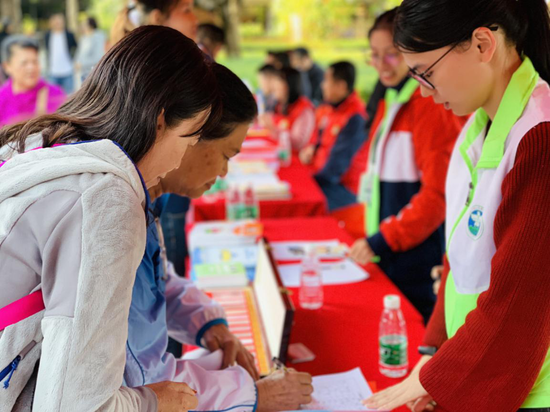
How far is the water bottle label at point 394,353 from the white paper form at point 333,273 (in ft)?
2.22

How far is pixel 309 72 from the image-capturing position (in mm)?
8938

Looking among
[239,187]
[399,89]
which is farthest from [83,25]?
[399,89]

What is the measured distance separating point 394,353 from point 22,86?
4.36 m

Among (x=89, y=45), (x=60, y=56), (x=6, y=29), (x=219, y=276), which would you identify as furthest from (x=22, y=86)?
(x=60, y=56)

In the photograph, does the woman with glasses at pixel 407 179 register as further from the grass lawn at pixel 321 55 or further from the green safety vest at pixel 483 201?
the grass lawn at pixel 321 55

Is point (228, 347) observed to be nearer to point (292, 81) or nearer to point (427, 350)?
point (427, 350)

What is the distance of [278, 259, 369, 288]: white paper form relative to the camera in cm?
222

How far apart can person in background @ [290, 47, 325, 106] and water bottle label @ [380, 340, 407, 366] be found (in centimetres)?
744

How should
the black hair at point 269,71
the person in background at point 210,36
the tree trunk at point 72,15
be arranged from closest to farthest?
the person in background at point 210,36 → the black hair at point 269,71 → the tree trunk at point 72,15

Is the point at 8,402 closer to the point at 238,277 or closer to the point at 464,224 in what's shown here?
the point at 464,224

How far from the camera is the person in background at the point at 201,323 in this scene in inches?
46.3

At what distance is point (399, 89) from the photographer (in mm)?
2611

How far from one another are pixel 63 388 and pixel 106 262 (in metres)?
0.17

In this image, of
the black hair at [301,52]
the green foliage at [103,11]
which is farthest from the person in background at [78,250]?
the green foliage at [103,11]
